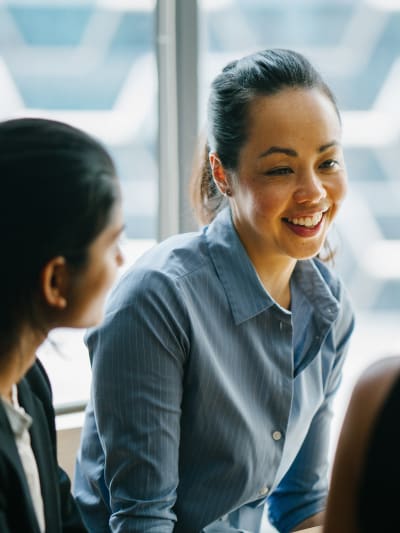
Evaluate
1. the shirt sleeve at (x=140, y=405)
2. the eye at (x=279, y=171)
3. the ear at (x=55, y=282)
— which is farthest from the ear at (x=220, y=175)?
the ear at (x=55, y=282)

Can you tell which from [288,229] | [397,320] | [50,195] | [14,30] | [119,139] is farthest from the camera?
[397,320]

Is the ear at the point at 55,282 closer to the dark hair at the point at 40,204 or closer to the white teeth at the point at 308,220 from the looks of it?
the dark hair at the point at 40,204

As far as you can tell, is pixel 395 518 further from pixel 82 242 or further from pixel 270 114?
pixel 270 114

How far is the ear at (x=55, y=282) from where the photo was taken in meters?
0.95

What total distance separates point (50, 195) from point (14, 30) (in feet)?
3.82

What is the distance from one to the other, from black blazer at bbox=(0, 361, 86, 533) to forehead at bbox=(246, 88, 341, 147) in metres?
0.56

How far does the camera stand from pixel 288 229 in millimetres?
1402

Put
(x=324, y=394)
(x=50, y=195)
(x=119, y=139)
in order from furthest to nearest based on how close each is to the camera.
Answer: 1. (x=119, y=139)
2. (x=324, y=394)
3. (x=50, y=195)

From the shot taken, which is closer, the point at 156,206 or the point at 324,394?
the point at 324,394

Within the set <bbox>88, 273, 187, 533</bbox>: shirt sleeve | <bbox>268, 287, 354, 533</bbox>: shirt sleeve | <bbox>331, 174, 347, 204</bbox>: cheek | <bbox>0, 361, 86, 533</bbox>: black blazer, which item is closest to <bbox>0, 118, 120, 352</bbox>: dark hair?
<bbox>0, 361, 86, 533</bbox>: black blazer

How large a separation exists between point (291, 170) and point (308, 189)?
0.05 meters

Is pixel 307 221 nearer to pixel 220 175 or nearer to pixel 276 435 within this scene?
pixel 220 175

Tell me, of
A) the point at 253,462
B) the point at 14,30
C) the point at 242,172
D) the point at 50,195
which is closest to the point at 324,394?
the point at 253,462

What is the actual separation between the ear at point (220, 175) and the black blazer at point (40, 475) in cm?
51
